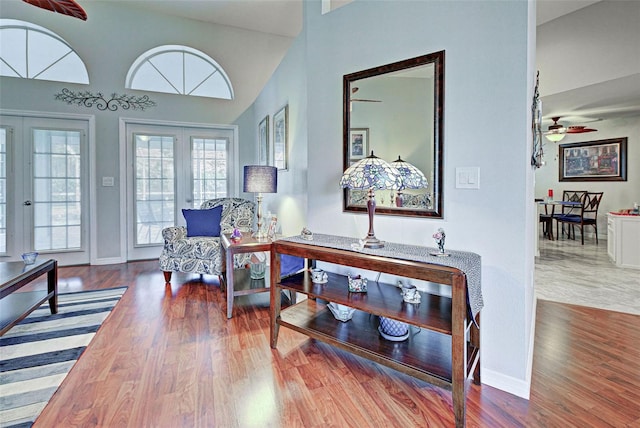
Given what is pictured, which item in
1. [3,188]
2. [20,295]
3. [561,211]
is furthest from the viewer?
[561,211]

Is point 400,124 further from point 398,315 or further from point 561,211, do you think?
point 561,211

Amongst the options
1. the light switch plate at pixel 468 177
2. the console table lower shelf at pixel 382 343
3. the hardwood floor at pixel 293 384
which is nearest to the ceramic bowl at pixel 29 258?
the hardwood floor at pixel 293 384

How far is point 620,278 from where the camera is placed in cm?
391

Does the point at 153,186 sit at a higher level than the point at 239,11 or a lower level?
lower

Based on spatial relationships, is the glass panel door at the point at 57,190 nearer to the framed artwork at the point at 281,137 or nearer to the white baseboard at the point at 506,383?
the framed artwork at the point at 281,137

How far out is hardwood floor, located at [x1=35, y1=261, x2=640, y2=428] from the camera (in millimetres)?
1518

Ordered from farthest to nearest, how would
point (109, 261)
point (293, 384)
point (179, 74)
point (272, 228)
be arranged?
point (179, 74) → point (109, 261) → point (272, 228) → point (293, 384)

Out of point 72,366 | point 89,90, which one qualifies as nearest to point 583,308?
point 72,366

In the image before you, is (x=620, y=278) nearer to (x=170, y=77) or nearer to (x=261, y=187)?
(x=261, y=187)

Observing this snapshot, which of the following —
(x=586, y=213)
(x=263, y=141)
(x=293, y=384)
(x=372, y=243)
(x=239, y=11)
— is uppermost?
(x=239, y=11)

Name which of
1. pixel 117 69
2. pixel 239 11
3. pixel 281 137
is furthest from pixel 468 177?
pixel 117 69

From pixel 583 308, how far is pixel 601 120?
5.98 m

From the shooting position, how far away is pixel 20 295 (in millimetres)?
2688

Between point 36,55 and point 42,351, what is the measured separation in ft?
13.5
